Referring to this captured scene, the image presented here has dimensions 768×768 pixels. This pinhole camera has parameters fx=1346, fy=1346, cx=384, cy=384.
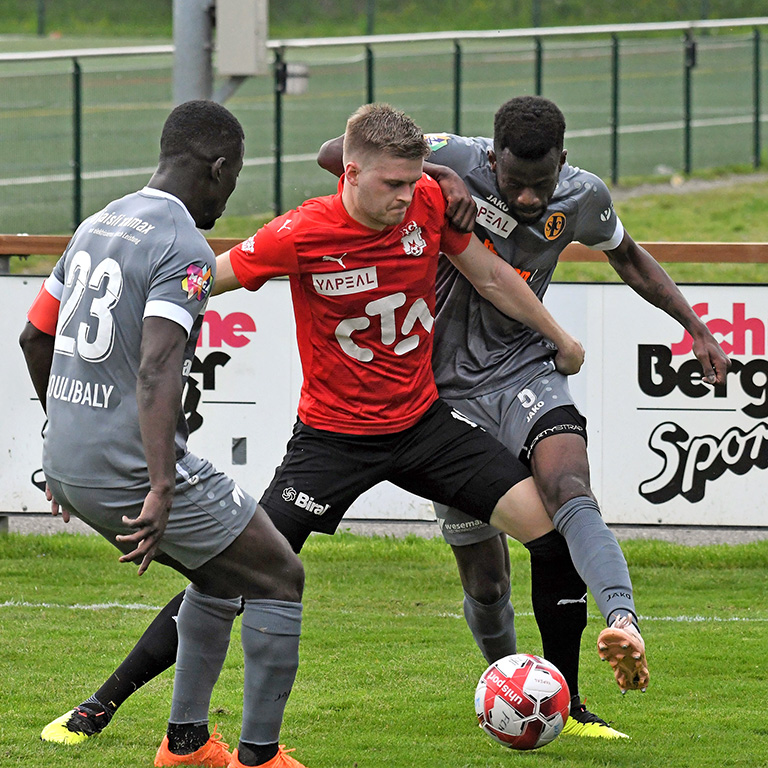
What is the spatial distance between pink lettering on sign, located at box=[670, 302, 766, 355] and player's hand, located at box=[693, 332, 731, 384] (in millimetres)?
2378

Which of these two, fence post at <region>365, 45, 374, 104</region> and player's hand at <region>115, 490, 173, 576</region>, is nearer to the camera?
player's hand at <region>115, 490, 173, 576</region>

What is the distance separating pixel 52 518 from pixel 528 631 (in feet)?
10.9

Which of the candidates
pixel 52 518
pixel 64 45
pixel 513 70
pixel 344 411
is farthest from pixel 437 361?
pixel 64 45

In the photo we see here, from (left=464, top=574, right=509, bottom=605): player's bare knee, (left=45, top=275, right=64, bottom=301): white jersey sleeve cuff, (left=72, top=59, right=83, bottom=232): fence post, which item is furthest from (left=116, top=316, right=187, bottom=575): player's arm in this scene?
(left=72, top=59, right=83, bottom=232): fence post

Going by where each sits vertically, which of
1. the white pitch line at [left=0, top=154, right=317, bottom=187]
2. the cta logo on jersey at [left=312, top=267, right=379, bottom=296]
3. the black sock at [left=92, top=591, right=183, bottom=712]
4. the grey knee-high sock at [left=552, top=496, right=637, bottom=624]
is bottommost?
the black sock at [left=92, top=591, right=183, bottom=712]

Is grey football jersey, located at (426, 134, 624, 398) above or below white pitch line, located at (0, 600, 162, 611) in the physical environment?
above

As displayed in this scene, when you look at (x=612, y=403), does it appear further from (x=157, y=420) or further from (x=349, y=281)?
(x=157, y=420)

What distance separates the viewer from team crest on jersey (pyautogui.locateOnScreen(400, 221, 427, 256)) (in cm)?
473

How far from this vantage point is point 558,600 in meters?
4.81

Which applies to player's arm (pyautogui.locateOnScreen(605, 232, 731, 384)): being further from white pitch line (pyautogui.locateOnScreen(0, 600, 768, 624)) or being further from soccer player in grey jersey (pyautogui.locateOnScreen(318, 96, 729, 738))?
white pitch line (pyautogui.locateOnScreen(0, 600, 768, 624))

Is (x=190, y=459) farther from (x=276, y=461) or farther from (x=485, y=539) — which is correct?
(x=276, y=461)

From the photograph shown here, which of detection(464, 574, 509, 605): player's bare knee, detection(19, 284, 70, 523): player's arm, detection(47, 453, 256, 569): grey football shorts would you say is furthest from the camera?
detection(464, 574, 509, 605): player's bare knee

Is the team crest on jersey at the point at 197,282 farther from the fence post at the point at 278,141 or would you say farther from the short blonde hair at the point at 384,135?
the fence post at the point at 278,141

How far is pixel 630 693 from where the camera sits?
5.47 meters
